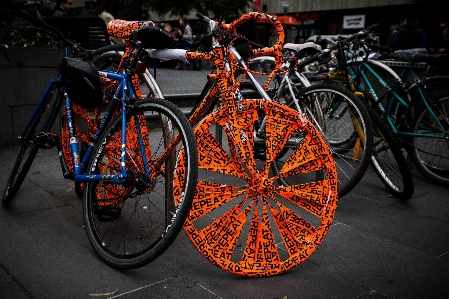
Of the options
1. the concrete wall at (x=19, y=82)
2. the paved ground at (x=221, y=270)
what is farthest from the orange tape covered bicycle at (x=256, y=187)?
the concrete wall at (x=19, y=82)

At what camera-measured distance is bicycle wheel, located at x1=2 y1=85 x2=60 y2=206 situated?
3242mm

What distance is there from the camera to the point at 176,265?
8.86ft

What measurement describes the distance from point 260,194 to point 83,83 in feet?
4.34

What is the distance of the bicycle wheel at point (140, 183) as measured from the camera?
7.79 feet

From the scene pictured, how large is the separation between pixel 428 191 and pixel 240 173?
2428 mm

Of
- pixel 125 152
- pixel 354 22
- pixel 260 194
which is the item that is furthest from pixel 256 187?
pixel 354 22

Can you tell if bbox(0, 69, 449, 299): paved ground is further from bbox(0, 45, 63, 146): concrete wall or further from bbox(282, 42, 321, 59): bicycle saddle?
bbox(0, 45, 63, 146): concrete wall

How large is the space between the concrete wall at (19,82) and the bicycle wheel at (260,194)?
3.54 m

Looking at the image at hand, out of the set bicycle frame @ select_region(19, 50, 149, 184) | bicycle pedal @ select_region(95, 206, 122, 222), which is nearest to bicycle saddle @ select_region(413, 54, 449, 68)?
bicycle frame @ select_region(19, 50, 149, 184)

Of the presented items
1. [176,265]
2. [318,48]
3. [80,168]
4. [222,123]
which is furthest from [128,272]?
[318,48]

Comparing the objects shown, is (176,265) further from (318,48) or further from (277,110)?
(318,48)

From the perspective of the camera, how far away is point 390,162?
3.98 meters

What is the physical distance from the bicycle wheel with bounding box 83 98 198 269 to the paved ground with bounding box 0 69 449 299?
16 cm

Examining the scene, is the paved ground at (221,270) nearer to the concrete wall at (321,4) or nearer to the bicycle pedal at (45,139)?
the bicycle pedal at (45,139)
